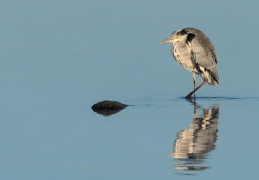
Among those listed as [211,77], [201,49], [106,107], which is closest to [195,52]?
[201,49]

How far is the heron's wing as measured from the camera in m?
18.8

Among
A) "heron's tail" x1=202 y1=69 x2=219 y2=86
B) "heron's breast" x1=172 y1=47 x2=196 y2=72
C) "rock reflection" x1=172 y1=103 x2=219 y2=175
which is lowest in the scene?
"rock reflection" x1=172 y1=103 x2=219 y2=175

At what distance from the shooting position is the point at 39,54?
66.4 feet

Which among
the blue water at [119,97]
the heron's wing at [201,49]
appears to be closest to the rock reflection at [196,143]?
the blue water at [119,97]

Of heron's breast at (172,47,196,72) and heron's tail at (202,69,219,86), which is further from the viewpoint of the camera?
heron's breast at (172,47,196,72)

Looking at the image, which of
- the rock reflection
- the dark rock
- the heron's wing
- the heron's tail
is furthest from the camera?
the heron's wing

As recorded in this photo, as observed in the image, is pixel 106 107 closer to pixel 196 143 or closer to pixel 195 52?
pixel 196 143

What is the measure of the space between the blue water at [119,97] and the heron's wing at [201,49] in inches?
11.3

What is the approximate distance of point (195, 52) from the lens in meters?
19.0

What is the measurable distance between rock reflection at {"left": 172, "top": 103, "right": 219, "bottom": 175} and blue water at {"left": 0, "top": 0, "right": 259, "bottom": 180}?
0.01 metres

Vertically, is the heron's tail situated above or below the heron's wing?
below

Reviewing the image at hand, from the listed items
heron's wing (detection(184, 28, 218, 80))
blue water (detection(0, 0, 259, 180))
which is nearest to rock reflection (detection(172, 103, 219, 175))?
blue water (detection(0, 0, 259, 180))

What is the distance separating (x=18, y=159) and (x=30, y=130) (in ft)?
5.55

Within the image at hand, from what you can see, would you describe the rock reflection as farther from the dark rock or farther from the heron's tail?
the heron's tail
